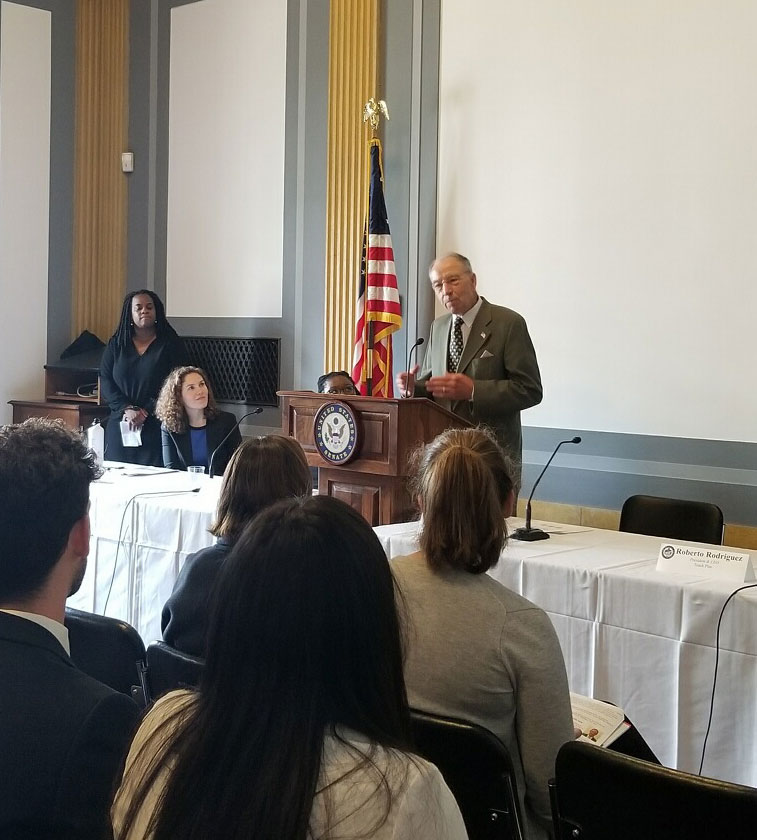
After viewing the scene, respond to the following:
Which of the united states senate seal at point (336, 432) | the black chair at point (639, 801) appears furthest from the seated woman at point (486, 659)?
the united states senate seal at point (336, 432)

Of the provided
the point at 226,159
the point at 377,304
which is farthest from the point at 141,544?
the point at 226,159

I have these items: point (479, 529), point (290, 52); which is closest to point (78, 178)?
point (290, 52)

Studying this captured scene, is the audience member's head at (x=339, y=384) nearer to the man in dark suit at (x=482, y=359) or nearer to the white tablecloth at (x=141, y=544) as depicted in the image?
the man in dark suit at (x=482, y=359)

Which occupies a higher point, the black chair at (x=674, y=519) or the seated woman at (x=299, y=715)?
the seated woman at (x=299, y=715)

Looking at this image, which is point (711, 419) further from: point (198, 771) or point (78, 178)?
point (78, 178)

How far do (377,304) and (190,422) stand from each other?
3.80ft

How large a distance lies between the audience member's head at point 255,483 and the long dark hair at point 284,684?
1.42 metres

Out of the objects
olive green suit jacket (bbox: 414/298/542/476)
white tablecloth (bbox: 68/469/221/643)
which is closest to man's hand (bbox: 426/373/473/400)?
olive green suit jacket (bbox: 414/298/542/476)

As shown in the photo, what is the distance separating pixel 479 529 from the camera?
73.4 inches

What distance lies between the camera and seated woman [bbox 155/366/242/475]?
495 centimetres

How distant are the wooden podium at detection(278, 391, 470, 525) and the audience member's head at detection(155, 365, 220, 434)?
4.24 feet

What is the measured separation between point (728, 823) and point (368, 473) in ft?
7.94

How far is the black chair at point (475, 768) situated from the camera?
157cm

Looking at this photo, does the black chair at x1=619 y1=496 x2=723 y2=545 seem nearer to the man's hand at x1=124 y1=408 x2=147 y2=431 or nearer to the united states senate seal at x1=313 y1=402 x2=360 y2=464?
the united states senate seal at x1=313 y1=402 x2=360 y2=464
